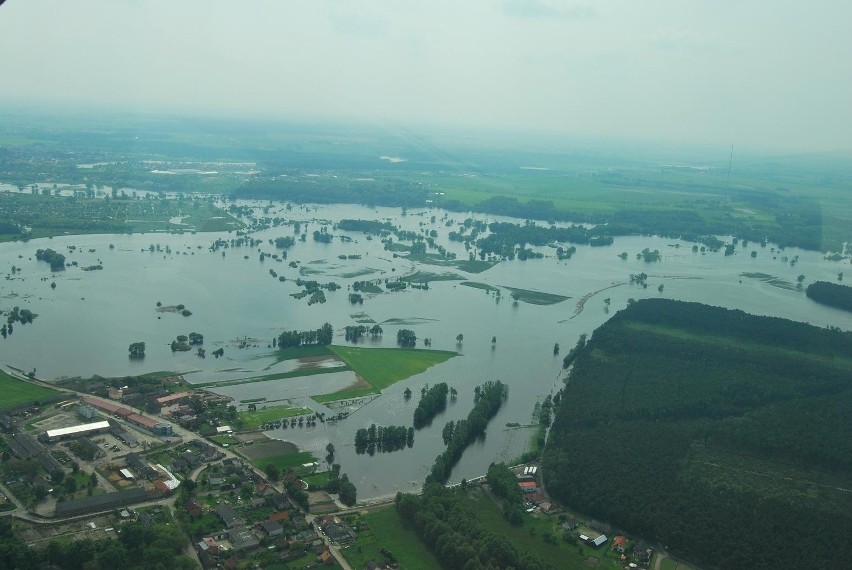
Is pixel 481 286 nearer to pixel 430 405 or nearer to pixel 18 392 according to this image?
pixel 430 405

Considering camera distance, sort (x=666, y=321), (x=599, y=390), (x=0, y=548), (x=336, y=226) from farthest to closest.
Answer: (x=336, y=226)
(x=666, y=321)
(x=599, y=390)
(x=0, y=548)

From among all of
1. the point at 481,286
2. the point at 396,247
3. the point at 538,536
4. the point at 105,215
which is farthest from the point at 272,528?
the point at 105,215

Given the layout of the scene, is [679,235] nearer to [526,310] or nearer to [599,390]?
[526,310]

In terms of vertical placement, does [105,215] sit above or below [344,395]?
above

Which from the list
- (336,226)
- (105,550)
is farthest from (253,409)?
(336,226)

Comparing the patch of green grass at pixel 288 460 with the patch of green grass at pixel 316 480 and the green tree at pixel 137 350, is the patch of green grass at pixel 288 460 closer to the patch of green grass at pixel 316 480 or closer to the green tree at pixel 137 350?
the patch of green grass at pixel 316 480

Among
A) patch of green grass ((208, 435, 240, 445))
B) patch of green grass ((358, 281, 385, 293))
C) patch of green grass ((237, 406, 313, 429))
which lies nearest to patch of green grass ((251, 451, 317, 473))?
patch of green grass ((208, 435, 240, 445))

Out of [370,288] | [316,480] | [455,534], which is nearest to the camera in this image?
[455,534]
